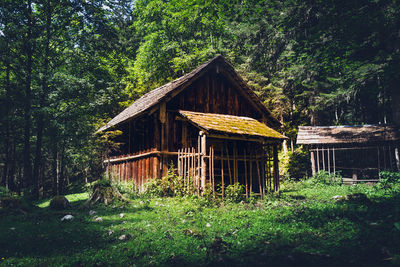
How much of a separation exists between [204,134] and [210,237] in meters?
4.99

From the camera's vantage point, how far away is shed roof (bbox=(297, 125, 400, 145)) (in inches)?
691

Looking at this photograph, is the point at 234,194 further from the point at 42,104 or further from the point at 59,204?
the point at 42,104

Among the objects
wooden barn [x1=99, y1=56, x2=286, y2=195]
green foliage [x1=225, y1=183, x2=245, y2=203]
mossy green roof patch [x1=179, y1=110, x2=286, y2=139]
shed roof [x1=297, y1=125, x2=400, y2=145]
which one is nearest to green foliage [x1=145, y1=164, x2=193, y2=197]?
wooden barn [x1=99, y1=56, x2=286, y2=195]

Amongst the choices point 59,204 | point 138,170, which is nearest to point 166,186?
point 138,170

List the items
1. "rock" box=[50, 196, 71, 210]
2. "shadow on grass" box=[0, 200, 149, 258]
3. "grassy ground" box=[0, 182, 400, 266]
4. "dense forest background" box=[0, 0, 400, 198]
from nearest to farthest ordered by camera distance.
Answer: "grassy ground" box=[0, 182, 400, 266] → "shadow on grass" box=[0, 200, 149, 258] → "rock" box=[50, 196, 71, 210] → "dense forest background" box=[0, 0, 400, 198]

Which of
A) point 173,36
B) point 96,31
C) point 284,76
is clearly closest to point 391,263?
point 96,31

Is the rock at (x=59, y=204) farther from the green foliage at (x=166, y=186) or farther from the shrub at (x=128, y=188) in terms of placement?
the green foliage at (x=166, y=186)

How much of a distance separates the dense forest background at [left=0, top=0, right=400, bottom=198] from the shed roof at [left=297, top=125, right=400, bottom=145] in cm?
138

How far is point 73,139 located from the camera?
16.5 metres

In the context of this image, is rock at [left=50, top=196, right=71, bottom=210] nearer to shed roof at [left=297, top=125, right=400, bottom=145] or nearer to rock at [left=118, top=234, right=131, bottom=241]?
rock at [left=118, top=234, right=131, bottom=241]

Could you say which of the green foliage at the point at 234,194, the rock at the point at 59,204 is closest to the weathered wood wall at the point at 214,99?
the green foliage at the point at 234,194

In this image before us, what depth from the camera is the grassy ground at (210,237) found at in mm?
4449

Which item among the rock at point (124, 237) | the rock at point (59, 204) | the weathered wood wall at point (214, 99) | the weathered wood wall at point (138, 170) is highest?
the weathered wood wall at point (214, 99)

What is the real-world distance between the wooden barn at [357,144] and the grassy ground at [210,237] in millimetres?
10503
